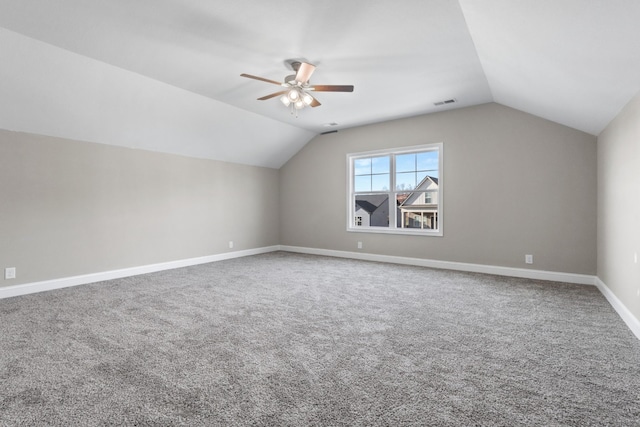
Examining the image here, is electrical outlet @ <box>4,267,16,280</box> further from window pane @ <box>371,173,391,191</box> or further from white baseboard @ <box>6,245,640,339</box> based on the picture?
window pane @ <box>371,173,391,191</box>

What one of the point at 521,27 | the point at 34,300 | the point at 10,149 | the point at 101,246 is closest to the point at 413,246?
the point at 521,27

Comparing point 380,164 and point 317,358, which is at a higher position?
point 380,164

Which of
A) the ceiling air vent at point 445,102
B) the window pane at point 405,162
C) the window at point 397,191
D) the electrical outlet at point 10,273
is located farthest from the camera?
the window pane at point 405,162

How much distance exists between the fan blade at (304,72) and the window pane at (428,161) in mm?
3066

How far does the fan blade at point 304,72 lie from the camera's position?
10.6 ft

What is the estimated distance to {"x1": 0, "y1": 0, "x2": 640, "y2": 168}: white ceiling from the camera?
2.39 meters

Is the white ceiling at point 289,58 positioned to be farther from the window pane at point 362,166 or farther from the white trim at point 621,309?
the white trim at point 621,309

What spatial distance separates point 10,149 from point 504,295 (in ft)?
20.5

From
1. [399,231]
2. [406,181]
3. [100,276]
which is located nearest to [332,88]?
[406,181]

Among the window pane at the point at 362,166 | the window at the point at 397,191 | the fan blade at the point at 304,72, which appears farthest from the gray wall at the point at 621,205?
the window pane at the point at 362,166

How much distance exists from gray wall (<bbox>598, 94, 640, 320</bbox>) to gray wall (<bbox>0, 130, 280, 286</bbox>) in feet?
19.5

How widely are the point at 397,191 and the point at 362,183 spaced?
Result: 0.80m

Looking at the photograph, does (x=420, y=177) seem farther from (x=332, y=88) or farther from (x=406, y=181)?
(x=332, y=88)

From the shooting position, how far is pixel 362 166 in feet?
21.3
